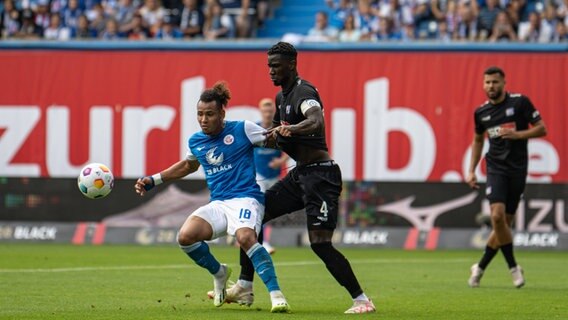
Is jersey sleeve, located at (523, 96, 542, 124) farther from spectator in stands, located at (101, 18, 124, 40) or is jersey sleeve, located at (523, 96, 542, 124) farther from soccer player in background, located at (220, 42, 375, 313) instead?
spectator in stands, located at (101, 18, 124, 40)

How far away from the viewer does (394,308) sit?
12156 millimetres

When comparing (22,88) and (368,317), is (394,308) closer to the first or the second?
(368,317)

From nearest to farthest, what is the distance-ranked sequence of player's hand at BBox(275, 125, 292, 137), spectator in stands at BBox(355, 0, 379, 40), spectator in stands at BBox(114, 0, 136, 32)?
player's hand at BBox(275, 125, 292, 137) → spectator in stands at BBox(355, 0, 379, 40) → spectator in stands at BBox(114, 0, 136, 32)

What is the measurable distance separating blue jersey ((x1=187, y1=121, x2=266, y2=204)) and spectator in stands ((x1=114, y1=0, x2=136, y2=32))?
16785 mm

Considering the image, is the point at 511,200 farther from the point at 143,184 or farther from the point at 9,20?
the point at 9,20

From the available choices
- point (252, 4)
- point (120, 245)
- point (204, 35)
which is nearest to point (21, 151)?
point (120, 245)

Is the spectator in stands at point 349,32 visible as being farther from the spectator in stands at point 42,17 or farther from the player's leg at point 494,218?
the player's leg at point 494,218

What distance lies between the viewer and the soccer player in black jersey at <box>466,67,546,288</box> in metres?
15.6

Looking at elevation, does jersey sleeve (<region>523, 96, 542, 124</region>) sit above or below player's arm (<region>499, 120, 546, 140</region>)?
above

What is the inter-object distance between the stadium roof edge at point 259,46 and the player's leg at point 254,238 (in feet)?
43.4

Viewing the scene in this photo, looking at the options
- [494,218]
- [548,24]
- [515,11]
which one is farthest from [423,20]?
[494,218]

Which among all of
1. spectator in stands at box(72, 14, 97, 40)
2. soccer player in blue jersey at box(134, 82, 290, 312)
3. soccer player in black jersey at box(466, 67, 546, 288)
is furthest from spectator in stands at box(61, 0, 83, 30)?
soccer player in blue jersey at box(134, 82, 290, 312)

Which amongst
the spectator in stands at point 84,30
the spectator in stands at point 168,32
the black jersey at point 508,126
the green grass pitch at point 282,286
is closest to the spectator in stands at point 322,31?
the spectator in stands at point 168,32

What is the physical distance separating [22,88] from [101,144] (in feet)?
6.75
